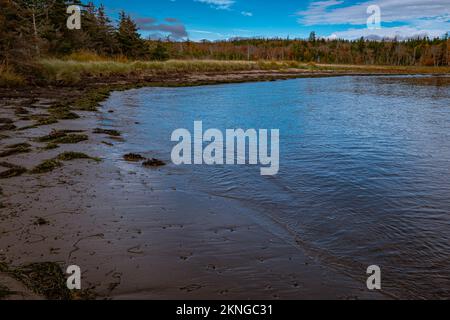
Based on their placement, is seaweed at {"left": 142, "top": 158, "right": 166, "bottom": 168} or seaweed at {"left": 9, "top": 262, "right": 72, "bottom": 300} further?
seaweed at {"left": 142, "top": 158, "right": 166, "bottom": 168}

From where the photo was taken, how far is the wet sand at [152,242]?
3719mm

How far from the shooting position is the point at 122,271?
3902 mm

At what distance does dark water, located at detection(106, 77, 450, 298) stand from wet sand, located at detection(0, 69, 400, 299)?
0.45 metres

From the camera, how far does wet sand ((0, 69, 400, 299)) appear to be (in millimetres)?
3719

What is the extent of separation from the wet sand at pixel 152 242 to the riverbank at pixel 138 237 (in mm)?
12

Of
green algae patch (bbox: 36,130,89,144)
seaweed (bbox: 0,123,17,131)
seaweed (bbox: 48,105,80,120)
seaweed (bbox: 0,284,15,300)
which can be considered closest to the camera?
seaweed (bbox: 0,284,15,300)

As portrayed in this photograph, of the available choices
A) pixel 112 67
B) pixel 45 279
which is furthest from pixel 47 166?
pixel 112 67

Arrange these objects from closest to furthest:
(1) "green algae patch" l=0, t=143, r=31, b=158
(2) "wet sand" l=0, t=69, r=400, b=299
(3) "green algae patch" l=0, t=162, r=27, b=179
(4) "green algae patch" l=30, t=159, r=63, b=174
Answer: (2) "wet sand" l=0, t=69, r=400, b=299 < (3) "green algae patch" l=0, t=162, r=27, b=179 < (4) "green algae patch" l=30, t=159, r=63, b=174 < (1) "green algae patch" l=0, t=143, r=31, b=158

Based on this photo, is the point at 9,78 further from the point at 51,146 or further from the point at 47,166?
the point at 47,166

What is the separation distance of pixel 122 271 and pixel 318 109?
1673 centimetres

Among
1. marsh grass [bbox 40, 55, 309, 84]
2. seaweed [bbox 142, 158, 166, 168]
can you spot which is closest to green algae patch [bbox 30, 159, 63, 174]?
seaweed [bbox 142, 158, 166, 168]

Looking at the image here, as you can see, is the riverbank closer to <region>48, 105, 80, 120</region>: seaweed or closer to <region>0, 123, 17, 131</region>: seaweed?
<region>0, 123, 17, 131</region>: seaweed
